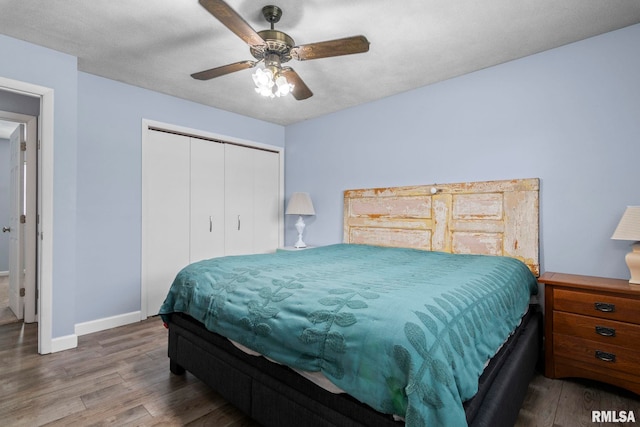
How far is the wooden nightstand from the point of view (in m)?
1.91

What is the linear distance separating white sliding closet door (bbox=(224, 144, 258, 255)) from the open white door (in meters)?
2.09

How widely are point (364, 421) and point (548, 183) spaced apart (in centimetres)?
242

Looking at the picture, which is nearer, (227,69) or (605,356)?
(605,356)

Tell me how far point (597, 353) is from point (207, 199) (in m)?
3.81

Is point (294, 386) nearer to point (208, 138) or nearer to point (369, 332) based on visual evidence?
point (369, 332)

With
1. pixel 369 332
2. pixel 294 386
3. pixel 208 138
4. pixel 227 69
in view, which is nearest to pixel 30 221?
pixel 208 138

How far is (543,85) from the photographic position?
261 centimetres

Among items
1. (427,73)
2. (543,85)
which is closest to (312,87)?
(427,73)

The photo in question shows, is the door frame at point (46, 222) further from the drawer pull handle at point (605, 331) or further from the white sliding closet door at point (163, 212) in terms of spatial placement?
the drawer pull handle at point (605, 331)

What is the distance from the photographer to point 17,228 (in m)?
3.40

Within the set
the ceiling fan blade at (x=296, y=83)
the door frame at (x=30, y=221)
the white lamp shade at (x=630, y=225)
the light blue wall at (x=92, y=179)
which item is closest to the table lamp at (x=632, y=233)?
the white lamp shade at (x=630, y=225)

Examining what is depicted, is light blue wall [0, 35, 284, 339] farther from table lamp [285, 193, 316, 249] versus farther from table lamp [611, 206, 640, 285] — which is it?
table lamp [611, 206, 640, 285]

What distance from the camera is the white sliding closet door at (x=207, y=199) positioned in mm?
3777

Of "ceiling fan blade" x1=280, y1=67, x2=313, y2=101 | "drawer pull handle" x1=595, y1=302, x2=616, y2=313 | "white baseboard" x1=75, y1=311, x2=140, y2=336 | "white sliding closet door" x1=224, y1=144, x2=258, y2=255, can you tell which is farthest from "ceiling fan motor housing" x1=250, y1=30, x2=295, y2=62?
"white baseboard" x1=75, y1=311, x2=140, y2=336
